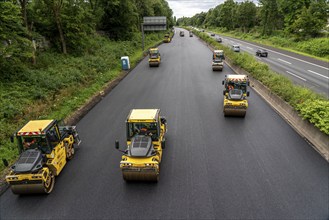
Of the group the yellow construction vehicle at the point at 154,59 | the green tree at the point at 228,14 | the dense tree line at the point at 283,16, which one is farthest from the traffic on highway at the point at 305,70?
the green tree at the point at 228,14

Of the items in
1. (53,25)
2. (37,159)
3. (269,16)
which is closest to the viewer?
(37,159)

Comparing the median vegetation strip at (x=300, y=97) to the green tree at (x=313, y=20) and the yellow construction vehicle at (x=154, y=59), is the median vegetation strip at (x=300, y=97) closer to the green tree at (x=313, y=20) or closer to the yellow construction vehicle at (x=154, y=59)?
the yellow construction vehicle at (x=154, y=59)

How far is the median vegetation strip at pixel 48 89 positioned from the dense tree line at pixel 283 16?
47.2 m

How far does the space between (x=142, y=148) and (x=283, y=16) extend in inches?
3175

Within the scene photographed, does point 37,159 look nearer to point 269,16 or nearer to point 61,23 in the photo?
point 61,23

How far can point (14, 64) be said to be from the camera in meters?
19.1

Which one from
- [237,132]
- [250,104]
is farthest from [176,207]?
[250,104]

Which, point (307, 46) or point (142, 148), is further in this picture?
point (307, 46)

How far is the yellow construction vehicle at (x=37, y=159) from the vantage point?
9.03m

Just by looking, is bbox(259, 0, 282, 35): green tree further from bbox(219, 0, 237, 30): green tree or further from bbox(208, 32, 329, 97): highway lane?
bbox(219, 0, 237, 30): green tree

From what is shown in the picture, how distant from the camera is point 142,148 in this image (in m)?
9.91

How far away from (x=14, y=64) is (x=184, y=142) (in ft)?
52.0

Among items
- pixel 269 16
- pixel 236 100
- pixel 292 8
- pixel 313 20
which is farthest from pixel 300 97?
pixel 269 16

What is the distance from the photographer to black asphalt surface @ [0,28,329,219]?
8711 mm
